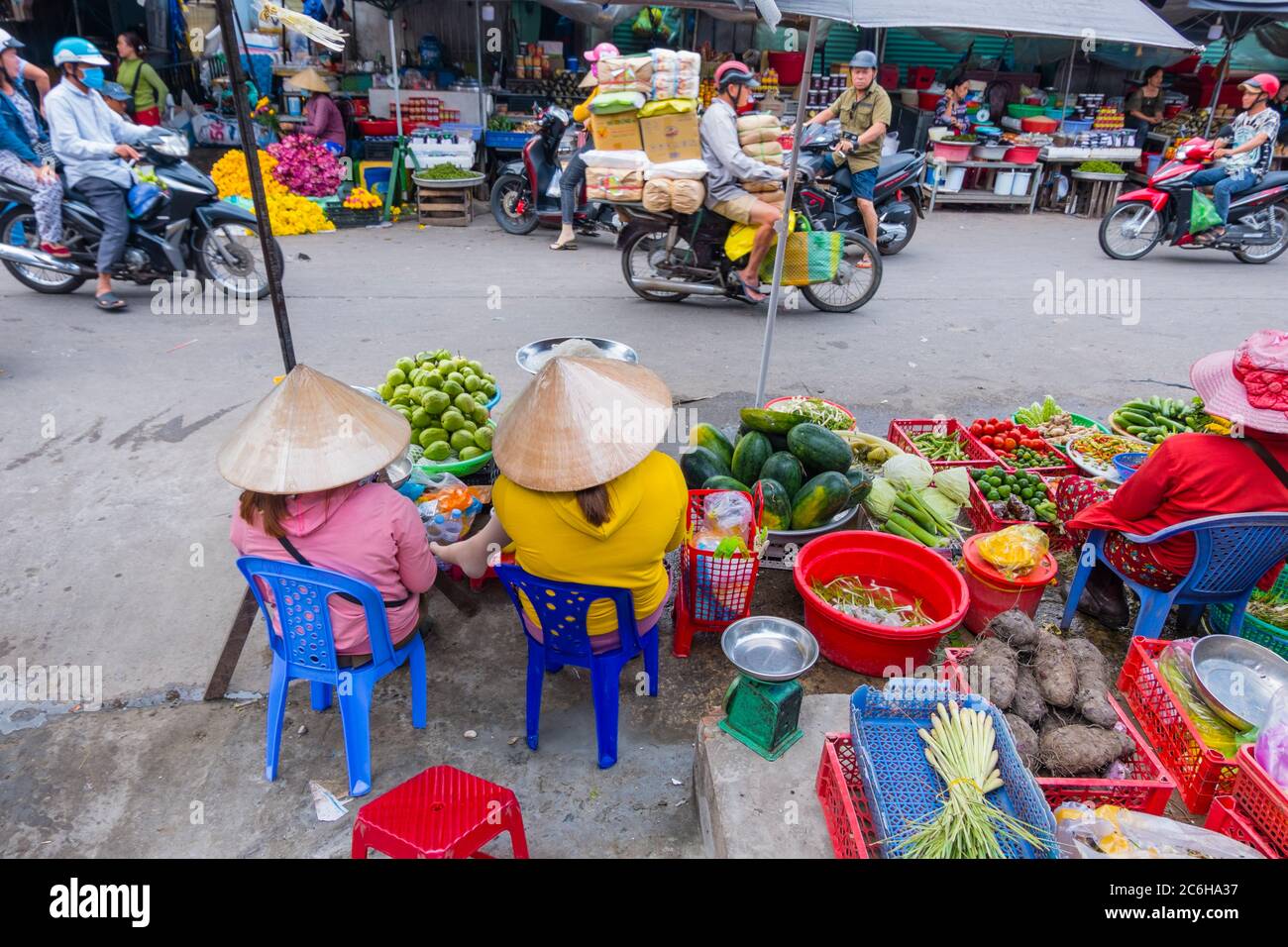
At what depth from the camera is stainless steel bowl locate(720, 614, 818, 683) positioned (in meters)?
2.63

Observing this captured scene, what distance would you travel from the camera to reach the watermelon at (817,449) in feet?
11.9

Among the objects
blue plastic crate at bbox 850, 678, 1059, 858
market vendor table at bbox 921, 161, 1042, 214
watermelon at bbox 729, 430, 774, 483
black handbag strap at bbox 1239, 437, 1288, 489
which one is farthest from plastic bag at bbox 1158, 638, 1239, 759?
market vendor table at bbox 921, 161, 1042, 214

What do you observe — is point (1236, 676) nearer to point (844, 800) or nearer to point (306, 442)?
point (844, 800)

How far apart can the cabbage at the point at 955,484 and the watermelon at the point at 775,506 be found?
917mm

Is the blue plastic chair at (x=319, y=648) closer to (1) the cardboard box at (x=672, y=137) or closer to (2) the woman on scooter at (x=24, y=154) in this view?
(1) the cardboard box at (x=672, y=137)

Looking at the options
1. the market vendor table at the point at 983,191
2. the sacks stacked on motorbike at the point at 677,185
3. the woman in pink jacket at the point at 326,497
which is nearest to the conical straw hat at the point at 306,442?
the woman in pink jacket at the point at 326,497

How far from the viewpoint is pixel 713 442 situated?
3.98 m

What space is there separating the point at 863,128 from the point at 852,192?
66 cm

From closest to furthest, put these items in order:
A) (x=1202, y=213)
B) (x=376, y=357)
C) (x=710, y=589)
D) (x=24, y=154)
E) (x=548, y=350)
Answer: (x=710, y=589)
(x=548, y=350)
(x=376, y=357)
(x=24, y=154)
(x=1202, y=213)

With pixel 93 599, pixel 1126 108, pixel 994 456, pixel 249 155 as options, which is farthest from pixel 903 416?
pixel 1126 108

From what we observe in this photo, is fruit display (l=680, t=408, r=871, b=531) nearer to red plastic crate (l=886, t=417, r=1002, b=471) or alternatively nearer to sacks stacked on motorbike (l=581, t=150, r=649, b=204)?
red plastic crate (l=886, t=417, r=1002, b=471)

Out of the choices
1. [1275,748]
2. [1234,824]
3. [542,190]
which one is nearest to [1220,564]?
[1275,748]

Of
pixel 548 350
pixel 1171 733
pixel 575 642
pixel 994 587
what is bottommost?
pixel 1171 733

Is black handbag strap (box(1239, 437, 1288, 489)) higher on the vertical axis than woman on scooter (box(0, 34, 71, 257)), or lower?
lower
